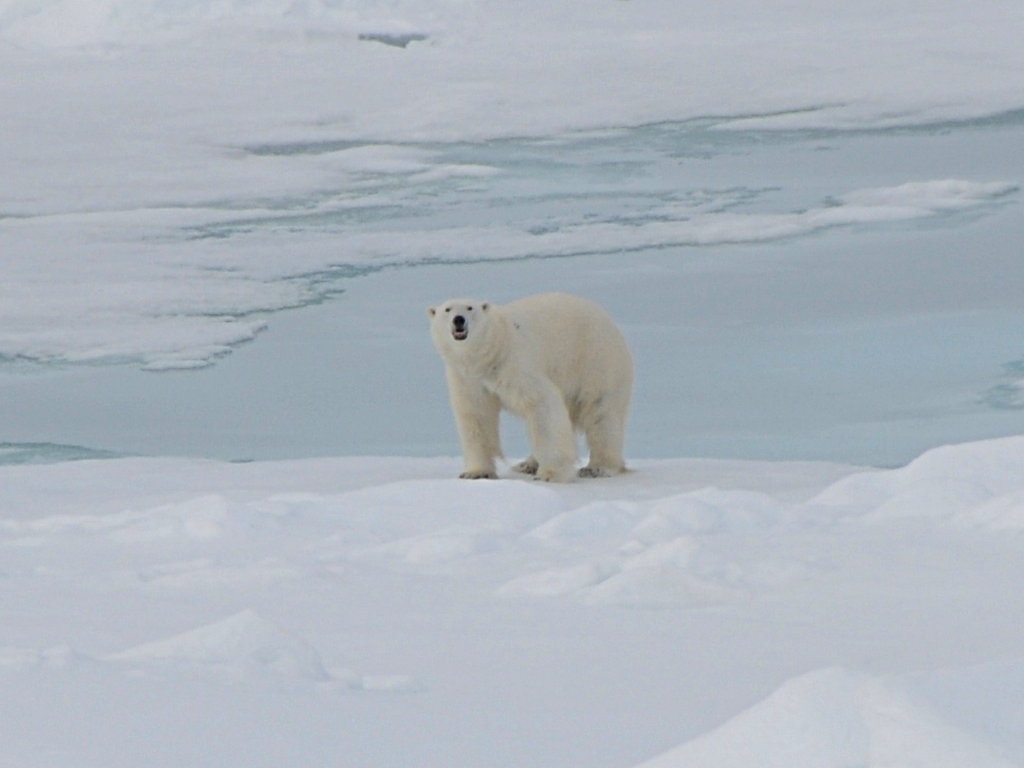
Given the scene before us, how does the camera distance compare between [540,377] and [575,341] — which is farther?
[575,341]

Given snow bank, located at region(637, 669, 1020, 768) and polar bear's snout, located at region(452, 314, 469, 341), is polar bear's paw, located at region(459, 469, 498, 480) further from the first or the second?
snow bank, located at region(637, 669, 1020, 768)

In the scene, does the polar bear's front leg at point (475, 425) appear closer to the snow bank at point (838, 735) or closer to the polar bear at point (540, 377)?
the polar bear at point (540, 377)

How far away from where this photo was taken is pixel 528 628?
8.49 ft

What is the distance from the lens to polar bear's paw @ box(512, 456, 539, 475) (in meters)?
5.75

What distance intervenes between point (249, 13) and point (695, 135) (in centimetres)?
966

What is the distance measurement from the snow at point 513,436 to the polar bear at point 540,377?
0.61 ft

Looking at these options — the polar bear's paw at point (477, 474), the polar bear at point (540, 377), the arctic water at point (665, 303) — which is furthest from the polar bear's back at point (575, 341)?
the arctic water at point (665, 303)

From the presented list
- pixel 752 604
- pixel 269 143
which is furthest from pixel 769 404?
pixel 269 143

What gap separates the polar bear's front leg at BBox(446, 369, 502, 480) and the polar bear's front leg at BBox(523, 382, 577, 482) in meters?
0.15

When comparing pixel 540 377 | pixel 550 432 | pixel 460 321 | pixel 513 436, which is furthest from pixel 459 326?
pixel 513 436

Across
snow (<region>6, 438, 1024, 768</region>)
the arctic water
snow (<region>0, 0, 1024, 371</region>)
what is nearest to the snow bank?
snow (<region>6, 438, 1024, 768</region>)

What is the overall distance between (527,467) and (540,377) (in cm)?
47

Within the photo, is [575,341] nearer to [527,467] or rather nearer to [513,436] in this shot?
[527,467]

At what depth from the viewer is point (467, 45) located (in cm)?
2080
